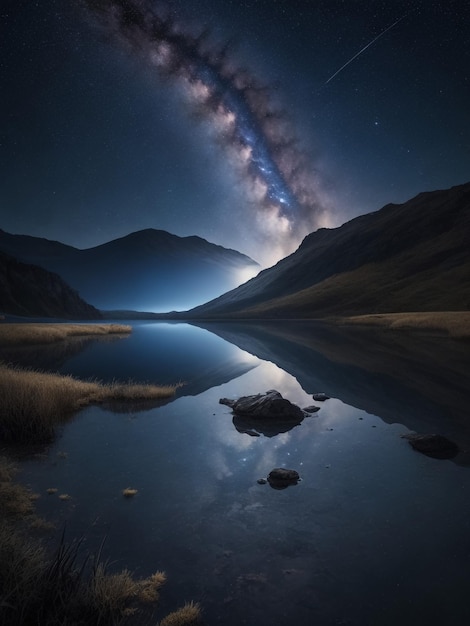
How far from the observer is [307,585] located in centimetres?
638

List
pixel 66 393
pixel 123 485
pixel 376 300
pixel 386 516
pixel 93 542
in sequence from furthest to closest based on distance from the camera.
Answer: pixel 376 300, pixel 66 393, pixel 123 485, pixel 386 516, pixel 93 542

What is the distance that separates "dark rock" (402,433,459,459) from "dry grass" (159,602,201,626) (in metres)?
10.5

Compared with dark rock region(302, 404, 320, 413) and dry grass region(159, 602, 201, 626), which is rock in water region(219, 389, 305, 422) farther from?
dry grass region(159, 602, 201, 626)

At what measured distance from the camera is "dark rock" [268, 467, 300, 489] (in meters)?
10.4

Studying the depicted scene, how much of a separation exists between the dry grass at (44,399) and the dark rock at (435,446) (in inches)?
557

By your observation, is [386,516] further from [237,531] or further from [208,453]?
[208,453]

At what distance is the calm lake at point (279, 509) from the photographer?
6090 mm

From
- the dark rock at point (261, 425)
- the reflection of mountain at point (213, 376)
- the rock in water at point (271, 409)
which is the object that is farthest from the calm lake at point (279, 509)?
the reflection of mountain at point (213, 376)

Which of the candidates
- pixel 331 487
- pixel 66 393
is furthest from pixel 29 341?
pixel 331 487

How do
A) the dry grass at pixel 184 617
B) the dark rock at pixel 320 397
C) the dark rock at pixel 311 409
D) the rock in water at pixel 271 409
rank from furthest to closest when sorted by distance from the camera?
the dark rock at pixel 320 397, the dark rock at pixel 311 409, the rock in water at pixel 271 409, the dry grass at pixel 184 617

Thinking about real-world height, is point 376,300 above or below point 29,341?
above

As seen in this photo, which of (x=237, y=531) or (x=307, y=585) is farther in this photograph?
(x=237, y=531)

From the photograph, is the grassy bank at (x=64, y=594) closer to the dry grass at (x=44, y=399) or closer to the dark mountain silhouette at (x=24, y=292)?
the dry grass at (x=44, y=399)

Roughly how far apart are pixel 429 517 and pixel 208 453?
7262 millimetres
